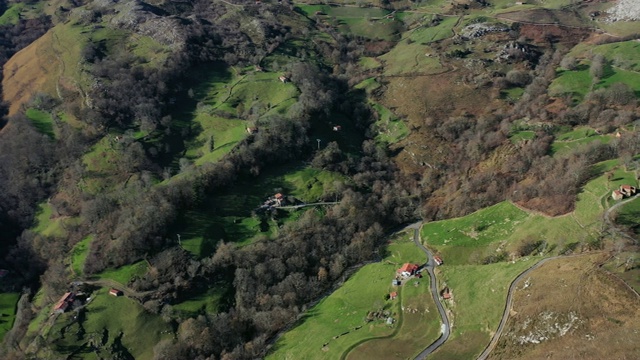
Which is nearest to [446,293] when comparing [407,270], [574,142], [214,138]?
[407,270]

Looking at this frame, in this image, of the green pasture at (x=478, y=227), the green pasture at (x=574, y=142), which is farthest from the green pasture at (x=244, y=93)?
the green pasture at (x=574, y=142)

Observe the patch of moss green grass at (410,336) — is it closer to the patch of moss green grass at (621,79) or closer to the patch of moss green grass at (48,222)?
the patch of moss green grass at (48,222)

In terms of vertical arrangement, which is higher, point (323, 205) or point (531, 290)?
point (531, 290)

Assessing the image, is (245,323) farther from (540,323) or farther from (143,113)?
(143,113)

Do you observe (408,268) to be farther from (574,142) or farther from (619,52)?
(619,52)

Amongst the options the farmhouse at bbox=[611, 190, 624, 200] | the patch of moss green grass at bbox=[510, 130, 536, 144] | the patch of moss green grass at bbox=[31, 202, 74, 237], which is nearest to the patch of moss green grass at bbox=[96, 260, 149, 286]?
the patch of moss green grass at bbox=[31, 202, 74, 237]

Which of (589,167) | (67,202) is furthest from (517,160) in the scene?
(67,202)

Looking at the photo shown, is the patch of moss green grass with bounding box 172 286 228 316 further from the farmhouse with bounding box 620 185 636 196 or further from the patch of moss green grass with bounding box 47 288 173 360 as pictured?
the farmhouse with bounding box 620 185 636 196
